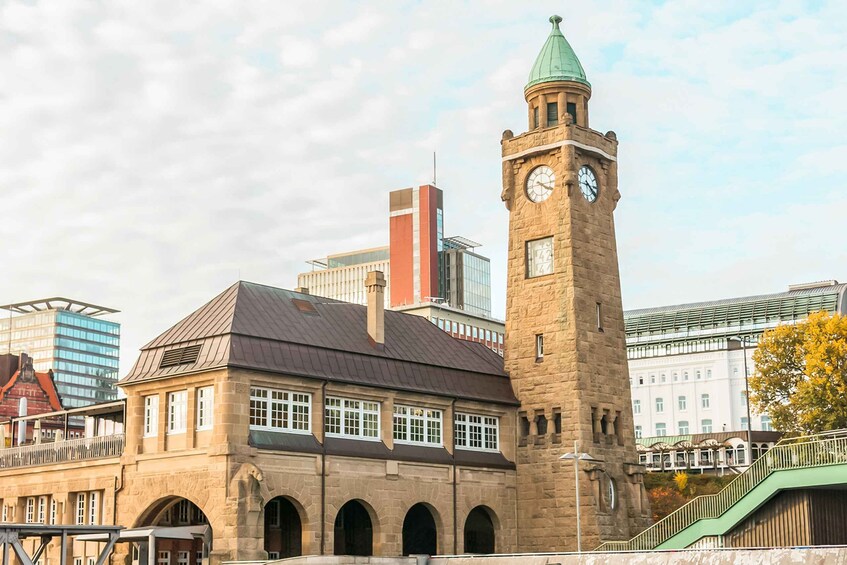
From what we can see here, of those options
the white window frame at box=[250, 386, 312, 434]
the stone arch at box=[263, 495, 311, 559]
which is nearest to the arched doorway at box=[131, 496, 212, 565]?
the stone arch at box=[263, 495, 311, 559]


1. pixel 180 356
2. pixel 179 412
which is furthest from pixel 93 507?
pixel 180 356

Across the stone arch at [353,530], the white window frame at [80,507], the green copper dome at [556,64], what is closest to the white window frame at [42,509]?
the white window frame at [80,507]

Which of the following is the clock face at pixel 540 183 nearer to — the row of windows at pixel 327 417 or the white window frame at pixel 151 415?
the row of windows at pixel 327 417

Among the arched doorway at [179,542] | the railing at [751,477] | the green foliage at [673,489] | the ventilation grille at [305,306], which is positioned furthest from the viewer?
the green foliage at [673,489]

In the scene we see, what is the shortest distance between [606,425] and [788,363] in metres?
10.3

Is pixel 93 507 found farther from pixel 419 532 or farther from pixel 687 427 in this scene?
pixel 687 427

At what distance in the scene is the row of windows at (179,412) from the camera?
148ft

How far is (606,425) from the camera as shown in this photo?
54844 mm

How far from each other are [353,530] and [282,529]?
376 centimetres

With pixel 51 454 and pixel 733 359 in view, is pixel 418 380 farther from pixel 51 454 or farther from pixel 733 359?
pixel 733 359

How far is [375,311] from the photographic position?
52.1 meters

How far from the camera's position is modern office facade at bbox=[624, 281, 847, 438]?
110 m

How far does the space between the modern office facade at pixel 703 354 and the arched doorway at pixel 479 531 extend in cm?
5783

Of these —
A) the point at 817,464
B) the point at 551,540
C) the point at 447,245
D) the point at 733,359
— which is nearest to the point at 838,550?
the point at 817,464
